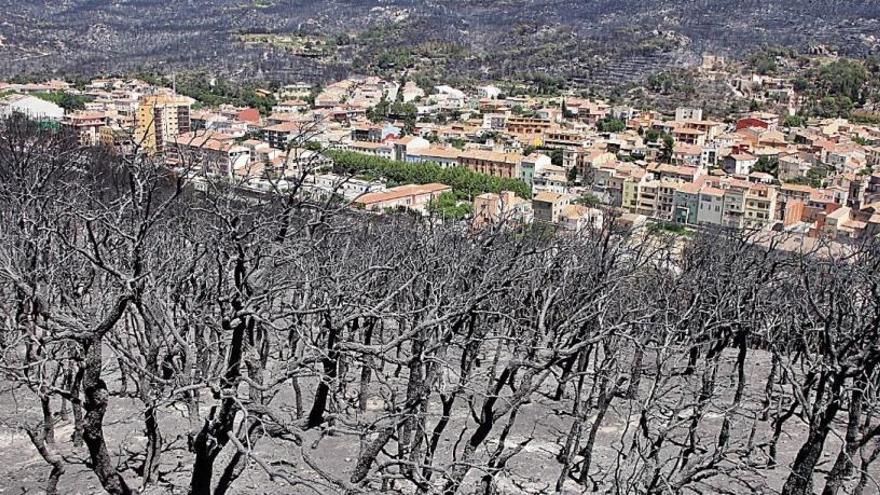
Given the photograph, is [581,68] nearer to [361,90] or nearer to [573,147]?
[361,90]

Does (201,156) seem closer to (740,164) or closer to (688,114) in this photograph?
(740,164)

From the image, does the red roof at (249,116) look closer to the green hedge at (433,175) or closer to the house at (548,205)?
the green hedge at (433,175)

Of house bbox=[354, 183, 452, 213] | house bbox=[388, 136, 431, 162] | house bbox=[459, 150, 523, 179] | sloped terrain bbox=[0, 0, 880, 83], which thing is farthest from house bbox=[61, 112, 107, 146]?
sloped terrain bbox=[0, 0, 880, 83]

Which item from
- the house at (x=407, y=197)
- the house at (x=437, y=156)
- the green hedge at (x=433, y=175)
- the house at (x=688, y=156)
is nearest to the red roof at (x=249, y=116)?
the green hedge at (x=433, y=175)

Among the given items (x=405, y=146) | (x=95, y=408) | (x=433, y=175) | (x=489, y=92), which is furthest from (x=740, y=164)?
(x=95, y=408)

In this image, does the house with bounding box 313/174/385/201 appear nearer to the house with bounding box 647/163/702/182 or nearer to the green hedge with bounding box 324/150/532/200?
the green hedge with bounding box 324/150/532/200
